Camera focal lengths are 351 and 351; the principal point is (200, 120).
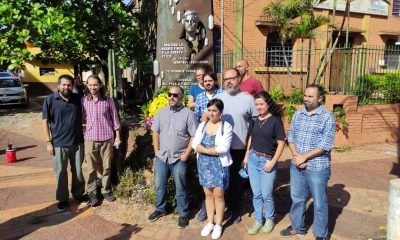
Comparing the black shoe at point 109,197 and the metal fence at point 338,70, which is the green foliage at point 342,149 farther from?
the black shoe at point 109,197

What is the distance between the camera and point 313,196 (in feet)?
12.6

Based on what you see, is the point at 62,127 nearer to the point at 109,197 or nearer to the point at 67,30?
the point at 109,197

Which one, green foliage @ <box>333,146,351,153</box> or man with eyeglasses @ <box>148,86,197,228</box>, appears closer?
man with eyeglasses @ <box>148,86,197,228</box>

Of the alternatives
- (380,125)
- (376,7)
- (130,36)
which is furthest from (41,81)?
(380,125)

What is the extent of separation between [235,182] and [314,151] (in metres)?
1.14

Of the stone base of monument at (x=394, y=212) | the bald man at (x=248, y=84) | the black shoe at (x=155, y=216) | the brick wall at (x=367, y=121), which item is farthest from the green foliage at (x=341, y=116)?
the black shoe at (x=155, y=216)

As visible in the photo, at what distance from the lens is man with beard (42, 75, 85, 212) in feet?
15.4

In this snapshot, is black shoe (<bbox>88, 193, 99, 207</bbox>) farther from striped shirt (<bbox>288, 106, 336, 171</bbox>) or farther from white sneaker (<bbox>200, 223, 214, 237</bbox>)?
striped shirt (<bbox>288, 106, 336, 171</bbox>)

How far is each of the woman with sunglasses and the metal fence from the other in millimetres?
5855

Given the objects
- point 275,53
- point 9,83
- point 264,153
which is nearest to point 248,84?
point 264,153

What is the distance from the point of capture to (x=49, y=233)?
13.9 ft

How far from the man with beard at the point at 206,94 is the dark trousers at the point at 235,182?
2.04ft

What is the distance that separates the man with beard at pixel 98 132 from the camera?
4738 mm

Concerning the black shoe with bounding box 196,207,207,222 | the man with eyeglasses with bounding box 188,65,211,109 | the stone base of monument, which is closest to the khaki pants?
the man with eyeglasses with bounding box 188,65,211,109
